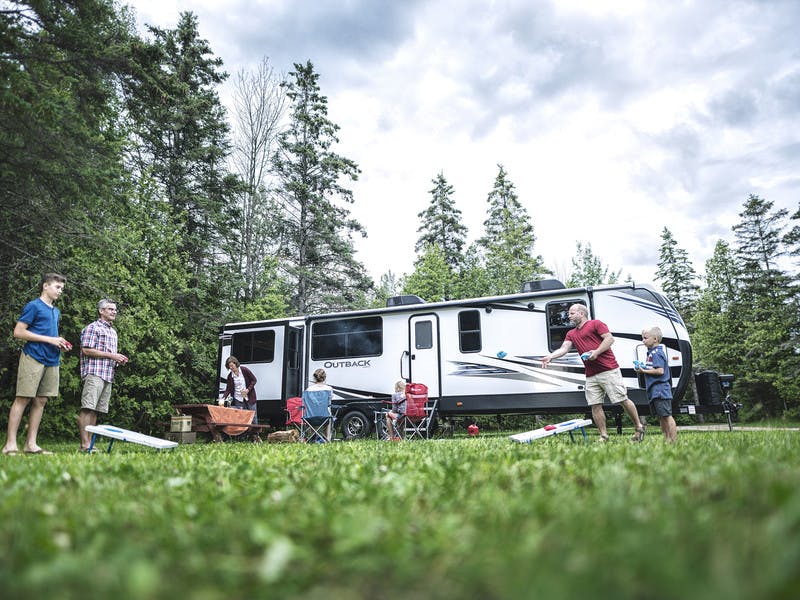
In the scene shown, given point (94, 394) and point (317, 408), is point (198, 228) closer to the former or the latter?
point (317, 408)

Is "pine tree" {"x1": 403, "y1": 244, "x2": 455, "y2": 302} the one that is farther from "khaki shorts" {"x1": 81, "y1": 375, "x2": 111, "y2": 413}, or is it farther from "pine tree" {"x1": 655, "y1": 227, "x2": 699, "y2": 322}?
"khaki shorts" {"x1": 81, "y1": 375, "x2": 111, "y2": 413}

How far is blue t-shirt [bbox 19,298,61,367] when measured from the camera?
5273mm

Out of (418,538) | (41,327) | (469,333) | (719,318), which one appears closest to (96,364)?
(41,327)

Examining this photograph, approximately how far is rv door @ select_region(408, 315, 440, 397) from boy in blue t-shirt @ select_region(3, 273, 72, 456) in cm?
670

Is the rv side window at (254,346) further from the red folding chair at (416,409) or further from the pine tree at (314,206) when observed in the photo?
the pine tree at (314,206)

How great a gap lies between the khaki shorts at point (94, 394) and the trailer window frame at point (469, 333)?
257 inches

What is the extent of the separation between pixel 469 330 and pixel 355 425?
3.25m

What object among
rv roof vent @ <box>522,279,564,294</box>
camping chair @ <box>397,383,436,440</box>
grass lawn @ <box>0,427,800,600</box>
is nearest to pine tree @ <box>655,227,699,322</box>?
rv roof vent @ <box>522,279,564,294</box>

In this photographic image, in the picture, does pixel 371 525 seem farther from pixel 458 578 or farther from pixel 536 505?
pixel 536 505

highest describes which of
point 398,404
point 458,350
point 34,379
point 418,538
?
point 458,350

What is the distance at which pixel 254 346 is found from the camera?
1198cm

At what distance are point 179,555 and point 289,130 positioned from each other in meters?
22.9

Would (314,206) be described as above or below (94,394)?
above

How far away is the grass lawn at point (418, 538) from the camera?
912 millimetres
